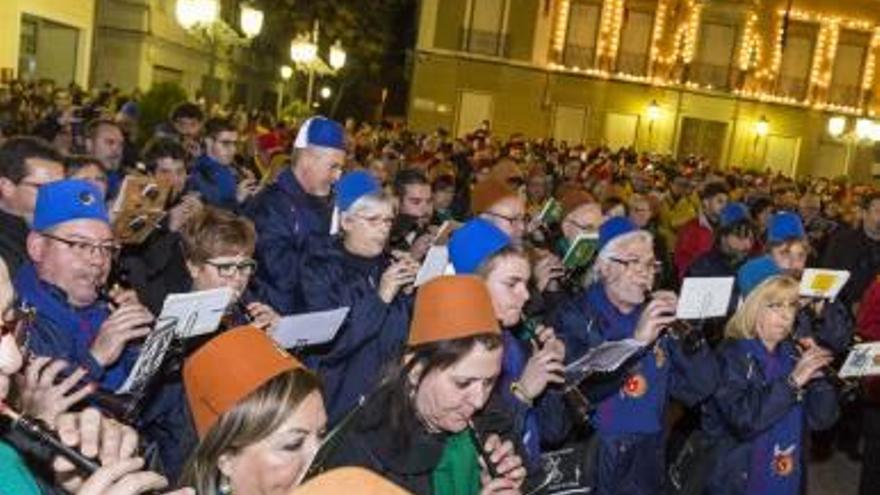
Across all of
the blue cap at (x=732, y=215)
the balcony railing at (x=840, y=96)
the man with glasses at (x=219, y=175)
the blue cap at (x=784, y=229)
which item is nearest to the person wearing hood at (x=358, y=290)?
the man with glasses at (x=219, y=175)

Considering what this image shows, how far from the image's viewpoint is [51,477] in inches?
118

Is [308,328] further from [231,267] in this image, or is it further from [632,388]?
[632,388]

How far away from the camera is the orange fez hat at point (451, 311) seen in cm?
375

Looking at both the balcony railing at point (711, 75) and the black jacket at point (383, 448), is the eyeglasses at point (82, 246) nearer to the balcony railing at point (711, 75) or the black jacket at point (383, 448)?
the black jacket at point (383, 448)

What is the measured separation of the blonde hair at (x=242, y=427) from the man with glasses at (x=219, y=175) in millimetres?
5443

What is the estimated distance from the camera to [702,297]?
563cm

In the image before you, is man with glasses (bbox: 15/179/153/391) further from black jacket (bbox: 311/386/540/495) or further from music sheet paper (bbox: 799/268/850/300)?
music sheet paper (bbox: 799/268/850/300)

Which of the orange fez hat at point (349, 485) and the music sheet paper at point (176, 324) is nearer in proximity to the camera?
the orange fez hat at point (349, 485)

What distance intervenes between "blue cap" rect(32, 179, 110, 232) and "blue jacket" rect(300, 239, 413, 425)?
1318 millimetres

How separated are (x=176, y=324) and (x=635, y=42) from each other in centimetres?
4036

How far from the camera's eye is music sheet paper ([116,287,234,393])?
4.05 metres

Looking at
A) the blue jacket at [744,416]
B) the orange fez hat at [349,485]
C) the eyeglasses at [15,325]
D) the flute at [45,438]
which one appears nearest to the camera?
the orange fez hat at [349,485]

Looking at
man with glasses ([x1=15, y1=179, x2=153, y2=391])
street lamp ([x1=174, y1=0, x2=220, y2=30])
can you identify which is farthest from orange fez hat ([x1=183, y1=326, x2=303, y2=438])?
street lamp ([x1=174, y1=0, x2=220, y2=30])

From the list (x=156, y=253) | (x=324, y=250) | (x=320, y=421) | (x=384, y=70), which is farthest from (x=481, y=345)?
(x=384, y=70)
